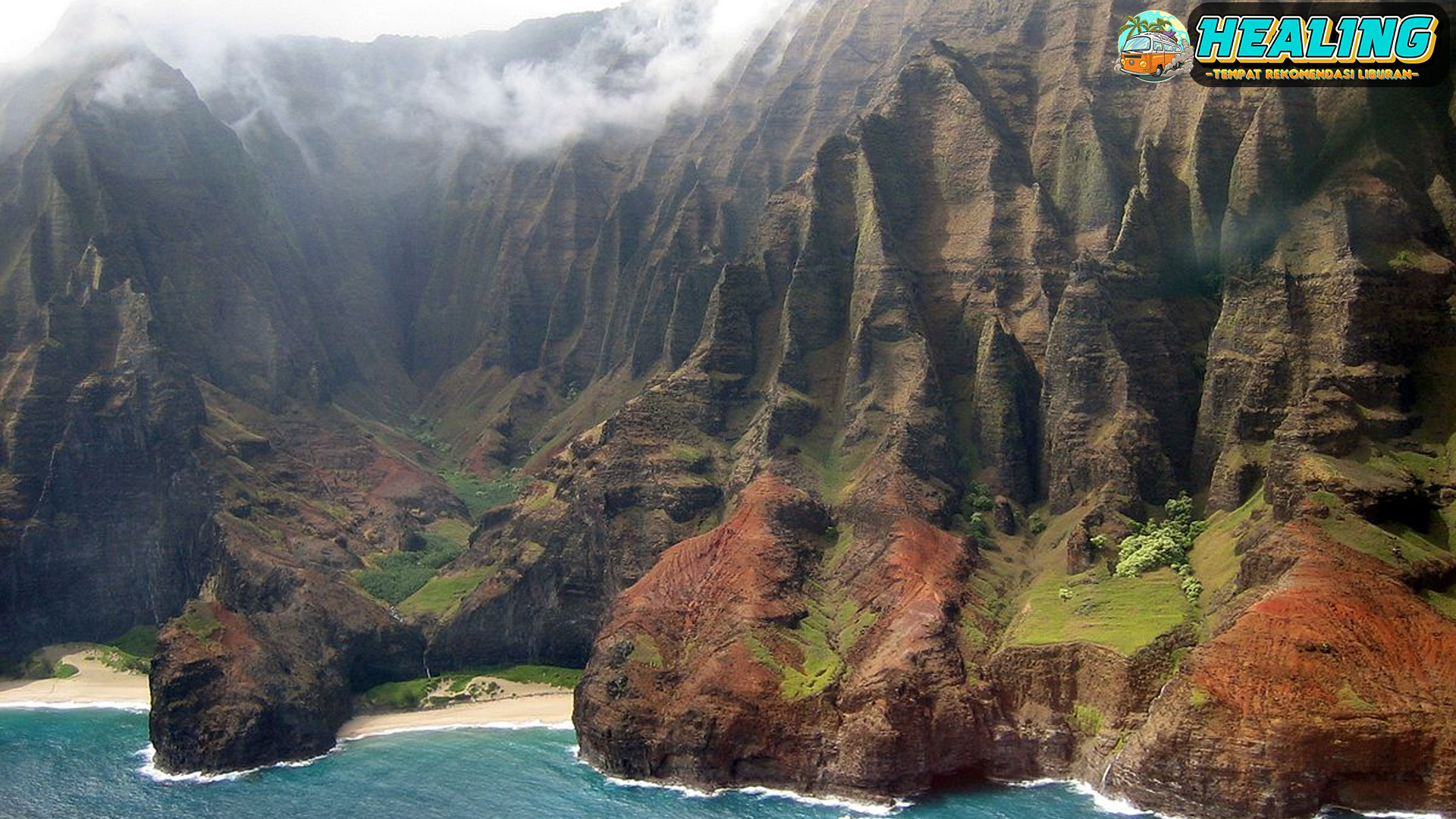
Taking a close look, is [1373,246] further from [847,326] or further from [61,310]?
[61,310]

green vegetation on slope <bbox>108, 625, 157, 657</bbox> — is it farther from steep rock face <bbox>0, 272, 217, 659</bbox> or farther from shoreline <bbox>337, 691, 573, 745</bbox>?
shoreline <bbox>337, 691, 573, 745</bbox>

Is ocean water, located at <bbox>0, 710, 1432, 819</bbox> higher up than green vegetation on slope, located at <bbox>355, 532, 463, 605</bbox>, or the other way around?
green vegetation on slope, located at <bbox>355, 532, 463, 605</bbox>

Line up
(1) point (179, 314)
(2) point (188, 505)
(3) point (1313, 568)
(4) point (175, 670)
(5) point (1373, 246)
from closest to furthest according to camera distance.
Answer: (3) point (1313, 568) → (5) point (1373, 246) → (4) point (175, 670) → (2) point (188, 505) → (1) point (179, 314)

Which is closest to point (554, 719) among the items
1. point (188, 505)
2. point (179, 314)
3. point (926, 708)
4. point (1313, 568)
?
point (926, 708)

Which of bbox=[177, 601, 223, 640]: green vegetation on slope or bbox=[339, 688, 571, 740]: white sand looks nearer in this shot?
bbox=[177, 601, 223, 640]: green vegetation on slope

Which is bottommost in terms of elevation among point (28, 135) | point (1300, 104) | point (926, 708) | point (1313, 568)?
point (926, 708)

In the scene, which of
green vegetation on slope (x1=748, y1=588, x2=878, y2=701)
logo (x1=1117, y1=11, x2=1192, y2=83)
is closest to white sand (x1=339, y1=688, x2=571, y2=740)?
green vegetation on slope (x1=748, y1=588, x2=878, y2=701)
